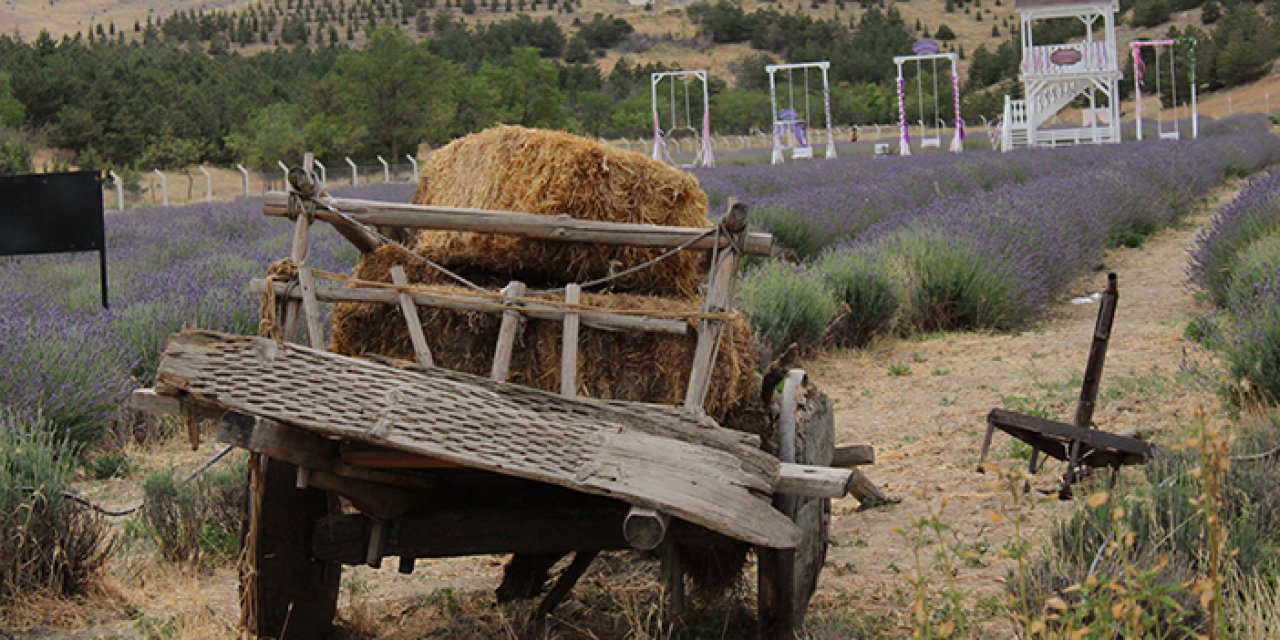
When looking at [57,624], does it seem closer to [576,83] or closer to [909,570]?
[909,570]

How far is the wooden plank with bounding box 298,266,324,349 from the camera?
412cm

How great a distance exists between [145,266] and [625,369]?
10.7 m

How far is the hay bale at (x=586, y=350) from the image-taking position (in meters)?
4.40

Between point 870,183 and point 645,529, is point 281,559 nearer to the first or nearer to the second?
point 645,529

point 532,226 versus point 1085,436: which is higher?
point 532,226

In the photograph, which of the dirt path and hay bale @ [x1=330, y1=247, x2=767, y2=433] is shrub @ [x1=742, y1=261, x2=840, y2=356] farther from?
hay bale @ [x1=330, y1=247, x2=767, y2=433]

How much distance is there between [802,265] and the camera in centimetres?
1214

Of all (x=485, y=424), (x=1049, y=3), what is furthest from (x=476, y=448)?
(x=1049, y=3)

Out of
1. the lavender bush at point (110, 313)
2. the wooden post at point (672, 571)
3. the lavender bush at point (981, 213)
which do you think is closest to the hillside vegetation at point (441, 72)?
the lavender bush at point (981, 213)

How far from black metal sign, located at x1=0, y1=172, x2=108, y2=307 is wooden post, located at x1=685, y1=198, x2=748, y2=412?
5748mm

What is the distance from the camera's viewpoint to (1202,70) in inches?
2911

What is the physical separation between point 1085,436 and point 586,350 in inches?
85.2

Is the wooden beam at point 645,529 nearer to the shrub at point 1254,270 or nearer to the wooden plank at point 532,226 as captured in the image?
the wooden plank at point 532,226

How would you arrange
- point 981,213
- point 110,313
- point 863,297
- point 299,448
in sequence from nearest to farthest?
point 299,448, point 110,313, point 863,297, point 981,213
